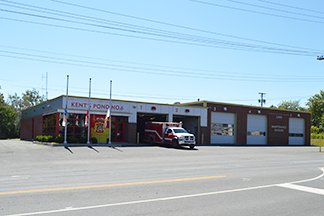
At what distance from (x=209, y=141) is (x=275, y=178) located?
3298cm

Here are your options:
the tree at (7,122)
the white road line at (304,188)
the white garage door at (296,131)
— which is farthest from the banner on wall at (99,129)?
the tree at (7,122)

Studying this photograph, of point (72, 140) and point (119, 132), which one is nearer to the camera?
point (72, 140)

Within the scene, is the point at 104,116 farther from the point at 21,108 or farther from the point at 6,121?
the point at 21,108

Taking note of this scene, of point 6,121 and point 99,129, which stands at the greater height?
point 6,121

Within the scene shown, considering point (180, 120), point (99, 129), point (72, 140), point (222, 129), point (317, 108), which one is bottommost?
point (72, 140)

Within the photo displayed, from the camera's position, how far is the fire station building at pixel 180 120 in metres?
37.5

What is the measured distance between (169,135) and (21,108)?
71.2m

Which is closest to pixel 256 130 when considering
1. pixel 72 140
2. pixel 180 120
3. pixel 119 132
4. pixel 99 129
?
pixel 180 120

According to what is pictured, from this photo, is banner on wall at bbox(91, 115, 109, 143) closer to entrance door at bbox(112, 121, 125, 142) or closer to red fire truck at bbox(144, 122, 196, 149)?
entrance door at bbox(112, 121, 125, 142)

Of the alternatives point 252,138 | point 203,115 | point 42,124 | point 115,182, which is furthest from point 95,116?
point 115,182

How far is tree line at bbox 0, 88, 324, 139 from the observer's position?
73375 millimetres

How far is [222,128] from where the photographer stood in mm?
48000

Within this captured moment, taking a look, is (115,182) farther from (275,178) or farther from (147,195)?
(275,178)

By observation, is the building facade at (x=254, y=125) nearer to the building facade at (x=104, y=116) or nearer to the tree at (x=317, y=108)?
the building facade at (x=104, y=116)
